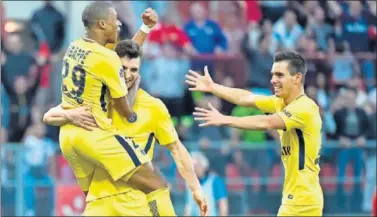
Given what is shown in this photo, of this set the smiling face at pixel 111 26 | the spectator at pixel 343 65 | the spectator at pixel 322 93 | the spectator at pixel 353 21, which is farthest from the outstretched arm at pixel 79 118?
the spectator at pixel 353 21

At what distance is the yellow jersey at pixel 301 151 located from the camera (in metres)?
10.8

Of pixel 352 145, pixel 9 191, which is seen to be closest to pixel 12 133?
pixel 9 191

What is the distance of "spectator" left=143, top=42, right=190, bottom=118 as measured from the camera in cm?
1869

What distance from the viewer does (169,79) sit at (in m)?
18.8

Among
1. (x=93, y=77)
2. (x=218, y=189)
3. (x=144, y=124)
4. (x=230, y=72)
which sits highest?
(x=93, y=77)

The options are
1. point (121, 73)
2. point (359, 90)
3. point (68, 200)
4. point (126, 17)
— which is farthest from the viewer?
point (359, 90)

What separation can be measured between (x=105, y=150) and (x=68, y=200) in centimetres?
799

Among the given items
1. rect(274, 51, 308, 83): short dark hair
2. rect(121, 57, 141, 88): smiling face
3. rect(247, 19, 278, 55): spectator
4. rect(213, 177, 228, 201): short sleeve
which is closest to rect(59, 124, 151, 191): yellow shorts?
rect(121, 57, 141, 88): smiling face

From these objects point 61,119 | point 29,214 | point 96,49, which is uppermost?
point 96,49

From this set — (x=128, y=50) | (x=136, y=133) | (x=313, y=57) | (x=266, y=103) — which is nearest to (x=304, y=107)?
(x=266, y=103)

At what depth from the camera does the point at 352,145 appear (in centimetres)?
1875

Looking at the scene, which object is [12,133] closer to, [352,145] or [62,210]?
[62,210]

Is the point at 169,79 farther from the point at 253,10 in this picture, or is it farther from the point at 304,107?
the point at 304,107

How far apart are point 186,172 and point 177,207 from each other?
22.7 feet
